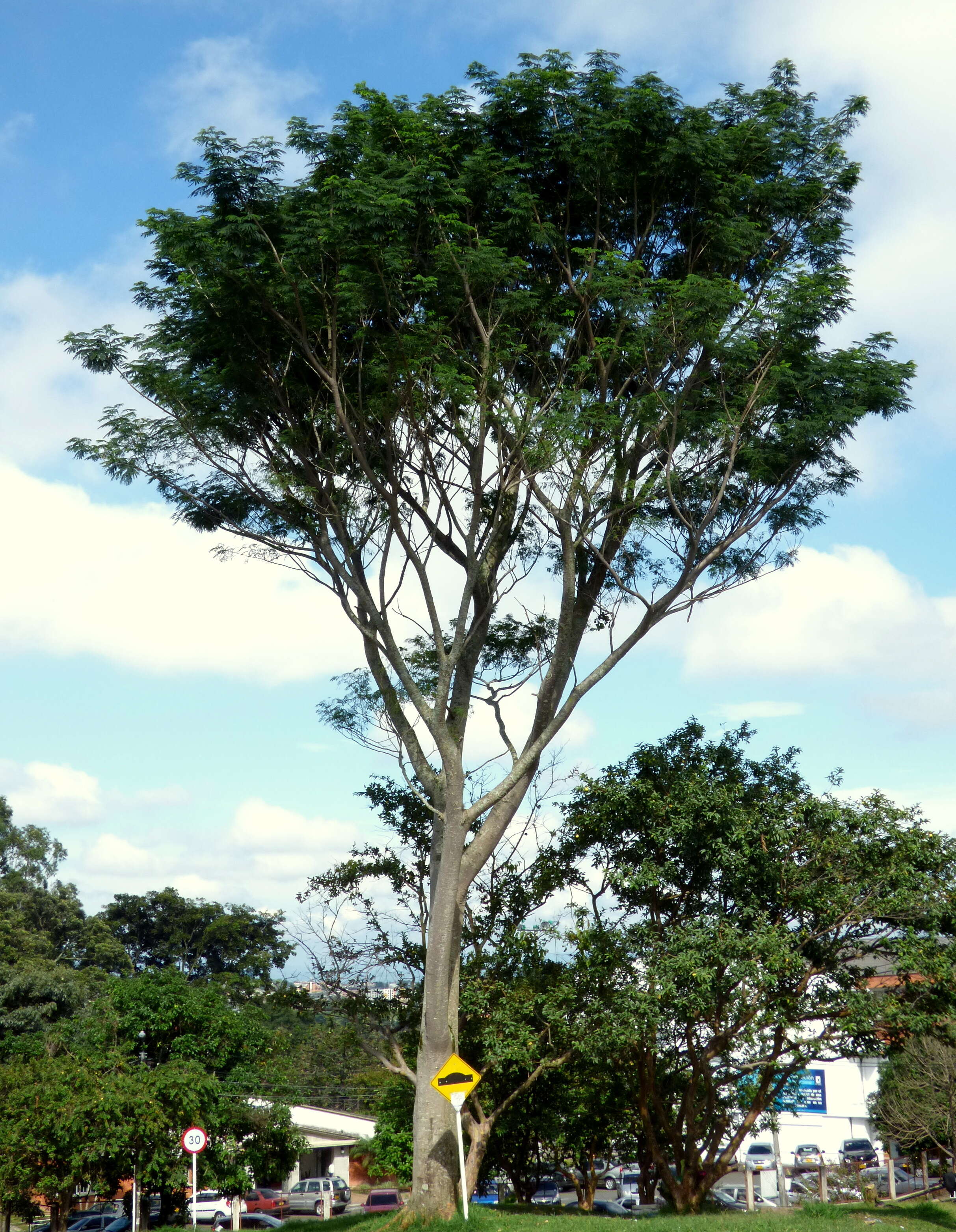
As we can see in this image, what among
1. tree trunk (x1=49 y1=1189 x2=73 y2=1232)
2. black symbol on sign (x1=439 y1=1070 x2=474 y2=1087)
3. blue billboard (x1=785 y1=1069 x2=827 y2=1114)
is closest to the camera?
black symbol on sign (x1=439 y1=1070 x2=474 y2=1087)

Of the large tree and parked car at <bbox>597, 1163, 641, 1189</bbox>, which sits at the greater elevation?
the large tree

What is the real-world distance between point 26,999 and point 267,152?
29441mm

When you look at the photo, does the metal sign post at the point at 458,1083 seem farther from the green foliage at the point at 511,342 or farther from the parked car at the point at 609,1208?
the parked car at the point at 609,1208

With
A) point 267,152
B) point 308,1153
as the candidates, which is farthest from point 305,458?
point 308,1153

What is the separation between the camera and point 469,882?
14.2 m

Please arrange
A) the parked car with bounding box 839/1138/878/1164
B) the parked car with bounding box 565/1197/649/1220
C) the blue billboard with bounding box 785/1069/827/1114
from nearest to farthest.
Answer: the parked car with bounding box 565/1197/649/1220 < the blue billboard with bounding box 785/1069/827/1114 < the parked car with bounding box 839/1138/878/1164

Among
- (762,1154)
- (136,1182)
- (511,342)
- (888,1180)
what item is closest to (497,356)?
(511,342)

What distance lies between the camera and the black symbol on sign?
40.1 feet

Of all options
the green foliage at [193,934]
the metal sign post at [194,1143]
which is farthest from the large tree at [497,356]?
the green foliage at [193,934]

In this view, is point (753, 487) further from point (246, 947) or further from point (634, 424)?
point (246, 947)

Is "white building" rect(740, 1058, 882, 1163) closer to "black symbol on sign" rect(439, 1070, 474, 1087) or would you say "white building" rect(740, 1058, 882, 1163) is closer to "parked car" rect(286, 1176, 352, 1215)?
"parked car" rect(286, 1176, 352, 1215)

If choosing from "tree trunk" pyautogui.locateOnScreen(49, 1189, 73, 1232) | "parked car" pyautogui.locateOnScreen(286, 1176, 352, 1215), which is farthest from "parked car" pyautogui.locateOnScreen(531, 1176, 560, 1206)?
"tree trunk" pyautogui.locateOnScreen(49, 1189, 73, 1232)

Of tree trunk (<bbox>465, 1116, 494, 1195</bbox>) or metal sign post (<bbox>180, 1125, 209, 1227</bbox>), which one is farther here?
metal sign post (<bbox>180, 1125, 209, 1227</bbox>)

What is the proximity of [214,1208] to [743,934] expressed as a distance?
79.6ft
